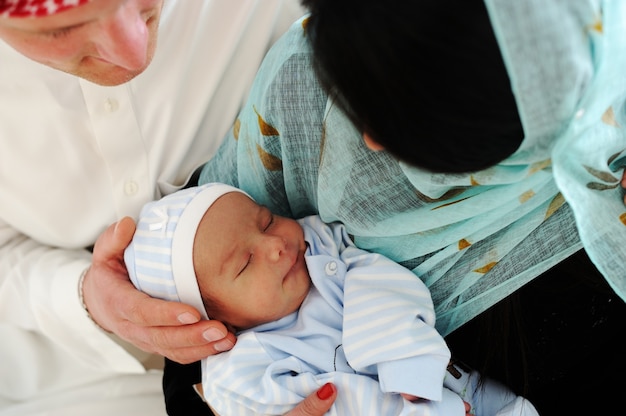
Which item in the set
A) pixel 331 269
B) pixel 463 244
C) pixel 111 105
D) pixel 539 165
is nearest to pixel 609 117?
pixel 539 165

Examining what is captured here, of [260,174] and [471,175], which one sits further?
[260,174]

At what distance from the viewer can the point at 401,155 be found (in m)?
0.75

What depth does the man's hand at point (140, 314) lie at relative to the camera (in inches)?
41.7

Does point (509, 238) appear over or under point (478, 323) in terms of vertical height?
over

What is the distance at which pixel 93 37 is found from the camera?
2.85ft

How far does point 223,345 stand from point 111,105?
526 millimetres

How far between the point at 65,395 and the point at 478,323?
1031 millimetres

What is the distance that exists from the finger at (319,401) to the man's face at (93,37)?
594mm

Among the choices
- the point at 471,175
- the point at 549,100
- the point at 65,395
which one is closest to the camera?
the point at 549,100

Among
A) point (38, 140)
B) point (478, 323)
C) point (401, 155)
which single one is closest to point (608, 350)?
point (478, 323)

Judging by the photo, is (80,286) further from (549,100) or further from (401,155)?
(549,100)

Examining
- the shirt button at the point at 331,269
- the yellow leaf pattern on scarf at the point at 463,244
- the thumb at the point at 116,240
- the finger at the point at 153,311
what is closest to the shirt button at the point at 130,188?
the thumb at the point at 116,240

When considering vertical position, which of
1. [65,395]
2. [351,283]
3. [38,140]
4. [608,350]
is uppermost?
[38,140]

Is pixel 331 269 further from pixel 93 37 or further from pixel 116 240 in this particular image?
pixel 93 37
